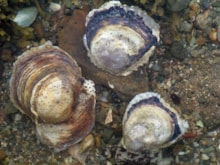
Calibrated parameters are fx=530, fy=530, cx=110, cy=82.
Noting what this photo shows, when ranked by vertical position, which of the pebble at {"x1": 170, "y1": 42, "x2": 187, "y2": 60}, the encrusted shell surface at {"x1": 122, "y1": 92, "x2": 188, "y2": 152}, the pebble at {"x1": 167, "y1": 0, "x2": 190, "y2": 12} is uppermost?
the pebble at {"x1": 167, "y1": 0, "x2": 190, "y2": 12}

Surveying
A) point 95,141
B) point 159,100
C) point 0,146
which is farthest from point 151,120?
point 0,146

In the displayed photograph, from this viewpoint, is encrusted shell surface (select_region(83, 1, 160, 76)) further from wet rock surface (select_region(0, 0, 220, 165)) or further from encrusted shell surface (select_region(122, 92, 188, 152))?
encrusted shell surface (select_region(122, 92, 188, 152))

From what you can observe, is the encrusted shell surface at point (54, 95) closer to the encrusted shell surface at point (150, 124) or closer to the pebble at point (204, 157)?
the encrusted shell surface at point (150, 124)

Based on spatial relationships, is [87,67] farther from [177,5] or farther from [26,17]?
[177,5]

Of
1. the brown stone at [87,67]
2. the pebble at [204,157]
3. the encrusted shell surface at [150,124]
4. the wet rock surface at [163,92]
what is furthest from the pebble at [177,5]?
the pebble at [204,157]

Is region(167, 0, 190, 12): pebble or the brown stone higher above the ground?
region(167, 0, 190, 12): pebble

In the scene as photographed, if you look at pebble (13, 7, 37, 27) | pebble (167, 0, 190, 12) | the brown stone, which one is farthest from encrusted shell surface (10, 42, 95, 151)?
pebble (167, 0, 190, 12)
